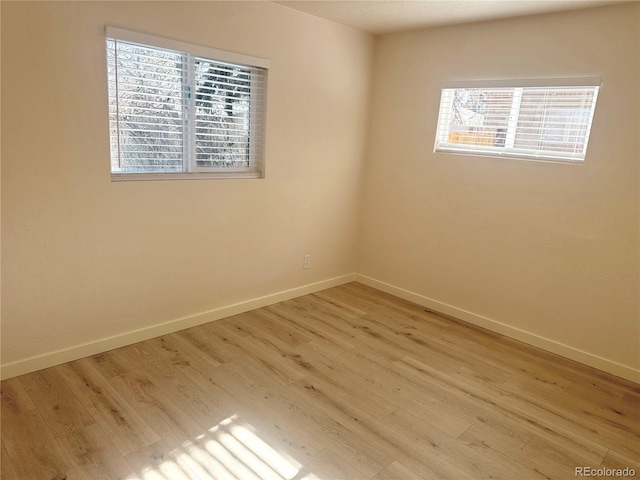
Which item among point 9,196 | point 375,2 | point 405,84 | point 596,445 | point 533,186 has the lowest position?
point 596,445

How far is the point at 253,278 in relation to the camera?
11.8ft

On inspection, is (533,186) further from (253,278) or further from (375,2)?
(253,278)

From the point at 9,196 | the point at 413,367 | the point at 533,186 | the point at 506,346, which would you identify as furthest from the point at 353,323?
the point at 9,196

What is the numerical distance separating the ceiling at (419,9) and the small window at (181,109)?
66 cm

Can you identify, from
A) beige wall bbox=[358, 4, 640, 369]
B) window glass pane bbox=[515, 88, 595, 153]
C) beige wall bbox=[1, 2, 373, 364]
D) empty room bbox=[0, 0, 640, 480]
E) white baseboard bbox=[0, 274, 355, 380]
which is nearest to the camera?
empty room bbox=[0, 0, 640, 480]

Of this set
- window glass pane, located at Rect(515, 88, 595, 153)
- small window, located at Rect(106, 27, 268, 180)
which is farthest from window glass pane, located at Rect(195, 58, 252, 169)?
window glass pane, located at Rect(515, 88, 595, 153)

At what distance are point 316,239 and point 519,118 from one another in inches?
76.8

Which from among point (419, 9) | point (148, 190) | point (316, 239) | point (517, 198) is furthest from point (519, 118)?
point (148, 190)

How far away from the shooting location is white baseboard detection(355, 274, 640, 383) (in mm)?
2992

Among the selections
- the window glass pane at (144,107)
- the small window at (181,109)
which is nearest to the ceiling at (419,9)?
the small window at (181,109)

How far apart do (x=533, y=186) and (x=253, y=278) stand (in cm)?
229

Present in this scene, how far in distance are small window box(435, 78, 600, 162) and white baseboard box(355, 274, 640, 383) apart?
1.34 metres

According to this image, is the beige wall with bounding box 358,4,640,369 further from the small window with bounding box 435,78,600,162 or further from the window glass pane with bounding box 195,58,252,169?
the window glass pane with bounding box 195,58,252,169

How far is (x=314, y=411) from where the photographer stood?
2.36 meters
